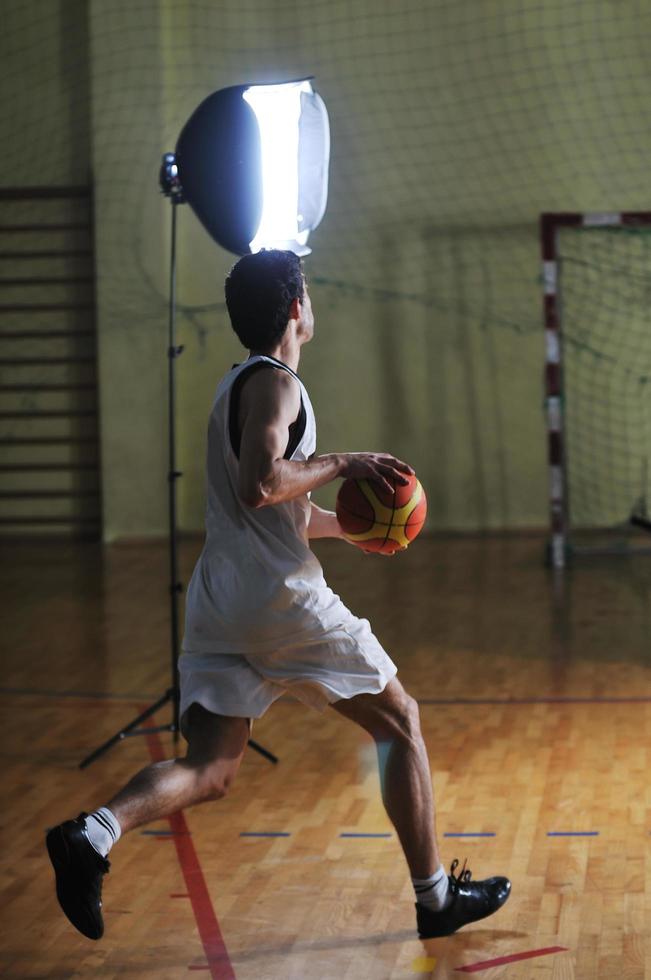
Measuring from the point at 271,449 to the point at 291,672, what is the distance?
0.53 meters

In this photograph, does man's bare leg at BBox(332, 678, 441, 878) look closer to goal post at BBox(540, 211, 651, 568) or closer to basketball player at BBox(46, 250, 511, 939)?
basketball player at BBox(46, 250, 511, 939)

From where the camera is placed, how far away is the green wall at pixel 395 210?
33.6 feet

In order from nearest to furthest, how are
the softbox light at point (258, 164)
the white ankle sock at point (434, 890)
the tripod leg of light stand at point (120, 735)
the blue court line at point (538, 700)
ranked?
the white ankle sock at point (434, 890) → the softbox light at point (258, 164) → the tripod leg of light stand at point (120, 735) → the blue court line at point (538, 700)

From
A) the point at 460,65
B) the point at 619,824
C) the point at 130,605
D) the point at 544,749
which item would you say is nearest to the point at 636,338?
the point at 460,65

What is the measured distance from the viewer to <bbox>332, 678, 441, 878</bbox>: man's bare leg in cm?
306

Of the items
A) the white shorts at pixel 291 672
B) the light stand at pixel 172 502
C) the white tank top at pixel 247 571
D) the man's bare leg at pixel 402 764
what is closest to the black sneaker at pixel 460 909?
the man's bare leg at pixel 402 764

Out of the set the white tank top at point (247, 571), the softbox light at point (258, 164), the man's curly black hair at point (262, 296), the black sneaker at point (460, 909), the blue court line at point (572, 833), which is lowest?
the blue court line at point (572, 833)

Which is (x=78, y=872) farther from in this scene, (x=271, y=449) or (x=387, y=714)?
(x=271, y=449)

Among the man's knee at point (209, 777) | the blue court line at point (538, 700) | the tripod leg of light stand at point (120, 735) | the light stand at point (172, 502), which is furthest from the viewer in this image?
the blue court line at point (538, 700)

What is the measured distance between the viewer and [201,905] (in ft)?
11.4

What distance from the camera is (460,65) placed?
10.3m

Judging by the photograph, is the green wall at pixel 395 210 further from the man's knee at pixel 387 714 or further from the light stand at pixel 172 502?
the man's knee at pixel 387 714

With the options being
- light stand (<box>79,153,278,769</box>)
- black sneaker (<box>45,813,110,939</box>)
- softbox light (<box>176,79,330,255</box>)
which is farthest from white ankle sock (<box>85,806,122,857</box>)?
softbox light (<box>176,79,330,255</box>)

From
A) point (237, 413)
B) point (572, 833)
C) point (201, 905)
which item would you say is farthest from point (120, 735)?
point (237, 413)
